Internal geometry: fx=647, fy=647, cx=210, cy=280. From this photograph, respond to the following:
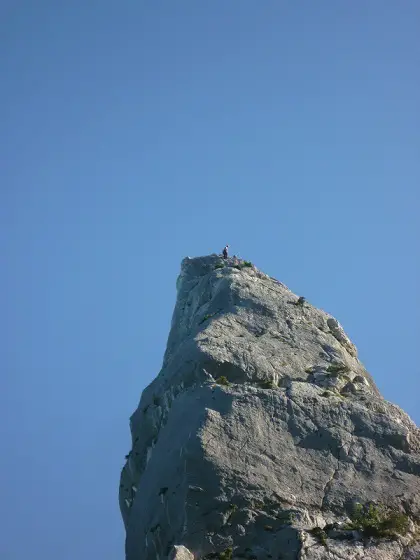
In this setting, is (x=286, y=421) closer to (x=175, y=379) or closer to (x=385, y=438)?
(x=385, y=438)

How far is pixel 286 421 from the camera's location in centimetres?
2805

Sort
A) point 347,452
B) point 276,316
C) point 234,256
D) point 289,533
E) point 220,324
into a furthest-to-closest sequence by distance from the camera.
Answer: point 234,256 < point 276,316 < point 220,324 < point 347,452 < point 289,533

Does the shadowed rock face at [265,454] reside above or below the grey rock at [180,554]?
above

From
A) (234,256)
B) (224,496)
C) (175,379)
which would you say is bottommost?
(224,496)

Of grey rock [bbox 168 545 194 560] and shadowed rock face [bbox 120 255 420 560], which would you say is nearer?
grey rock [bbox 168 545 194 560]

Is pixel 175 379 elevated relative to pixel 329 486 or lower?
elevated

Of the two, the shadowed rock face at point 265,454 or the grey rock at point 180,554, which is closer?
the grey rock at point 180,554

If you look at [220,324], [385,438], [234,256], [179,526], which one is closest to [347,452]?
[385,438]

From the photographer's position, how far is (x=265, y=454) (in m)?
26.5

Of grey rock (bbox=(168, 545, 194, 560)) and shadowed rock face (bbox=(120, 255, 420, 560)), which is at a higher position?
shadowed rock face (bbox=(120, 255, 420, 560))

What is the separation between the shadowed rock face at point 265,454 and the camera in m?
23.5

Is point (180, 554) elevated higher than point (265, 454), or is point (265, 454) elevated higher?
point (265, 454)

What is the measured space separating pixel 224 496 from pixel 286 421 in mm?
4902

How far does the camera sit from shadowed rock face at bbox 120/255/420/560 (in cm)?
2350
